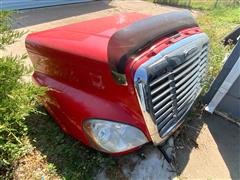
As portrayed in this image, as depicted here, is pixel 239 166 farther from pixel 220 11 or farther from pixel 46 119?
pixel 220 11

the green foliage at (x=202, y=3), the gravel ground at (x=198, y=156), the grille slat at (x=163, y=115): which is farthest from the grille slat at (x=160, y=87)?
the green foliage at (x=202, y=3)

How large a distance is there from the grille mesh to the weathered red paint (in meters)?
0.15

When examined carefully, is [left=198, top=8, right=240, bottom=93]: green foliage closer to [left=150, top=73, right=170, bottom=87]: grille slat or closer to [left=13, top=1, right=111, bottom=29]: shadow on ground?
[left=150, top=73, right=170, bottom=87]: grille slat

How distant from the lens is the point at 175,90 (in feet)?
7.34

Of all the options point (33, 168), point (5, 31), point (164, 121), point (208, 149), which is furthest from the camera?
point (208, 149)

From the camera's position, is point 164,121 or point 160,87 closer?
point 160,87

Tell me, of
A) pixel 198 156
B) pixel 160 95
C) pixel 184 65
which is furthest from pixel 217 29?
pixel 160 95

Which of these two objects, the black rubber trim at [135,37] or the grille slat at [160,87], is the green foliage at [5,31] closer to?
the black rubber trim at [135,37]

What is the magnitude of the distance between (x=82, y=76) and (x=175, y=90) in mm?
834

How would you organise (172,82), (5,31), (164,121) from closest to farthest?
(172,82) < (164,121) < (5,31)

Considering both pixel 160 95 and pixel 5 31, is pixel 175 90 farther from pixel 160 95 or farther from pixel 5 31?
pixel 5 31

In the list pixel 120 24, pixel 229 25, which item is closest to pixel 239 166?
pixel 120 24

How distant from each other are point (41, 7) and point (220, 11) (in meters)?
6.33

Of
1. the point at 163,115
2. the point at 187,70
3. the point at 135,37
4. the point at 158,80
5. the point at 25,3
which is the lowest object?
the point at 25,3
